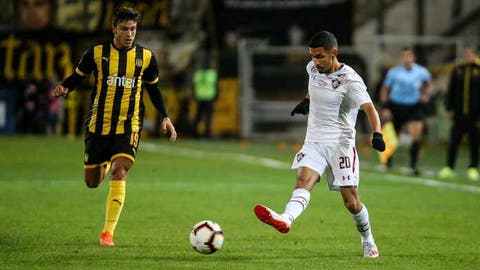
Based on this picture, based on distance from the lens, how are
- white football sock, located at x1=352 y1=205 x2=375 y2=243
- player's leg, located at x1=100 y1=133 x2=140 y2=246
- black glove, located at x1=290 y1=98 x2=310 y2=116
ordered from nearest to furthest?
white football sock, located at x1=352 y1=205 x2=375 y2=243 → black glove, located at x1=290 y1=98 x2=310 y2=116 → player's leg, located at x1=100 y1=133 x2=140 y2=246

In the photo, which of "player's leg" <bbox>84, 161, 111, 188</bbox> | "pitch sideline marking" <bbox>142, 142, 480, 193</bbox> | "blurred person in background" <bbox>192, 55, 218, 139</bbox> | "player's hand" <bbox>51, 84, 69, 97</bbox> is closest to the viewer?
"player's hand" <bbox>51, 84, 69, 97</bbox>

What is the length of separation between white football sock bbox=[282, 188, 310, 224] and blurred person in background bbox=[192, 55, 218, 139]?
22278mm

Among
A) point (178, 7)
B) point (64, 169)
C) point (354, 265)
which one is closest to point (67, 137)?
point (178, 7)

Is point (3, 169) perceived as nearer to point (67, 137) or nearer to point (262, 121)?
point (67, 137)

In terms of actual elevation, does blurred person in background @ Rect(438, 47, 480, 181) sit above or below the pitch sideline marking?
above

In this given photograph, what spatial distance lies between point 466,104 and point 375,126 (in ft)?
37.9

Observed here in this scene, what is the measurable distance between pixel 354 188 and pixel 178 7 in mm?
23592

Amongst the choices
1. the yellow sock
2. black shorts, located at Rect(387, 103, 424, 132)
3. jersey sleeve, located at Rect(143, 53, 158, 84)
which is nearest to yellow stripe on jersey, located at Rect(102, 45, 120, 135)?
jersey sleeve, located at Rect(143, 53, 158, 84)

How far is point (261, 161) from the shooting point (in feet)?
81.6

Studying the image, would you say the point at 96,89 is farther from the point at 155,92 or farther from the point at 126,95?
the point at 155,92

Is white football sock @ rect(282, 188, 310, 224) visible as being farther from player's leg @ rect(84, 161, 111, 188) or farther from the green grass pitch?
player's leg @ rect(84, 161, 111, 188)

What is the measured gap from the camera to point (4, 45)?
32594mm

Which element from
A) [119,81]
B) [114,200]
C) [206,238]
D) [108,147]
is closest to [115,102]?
[119,81]

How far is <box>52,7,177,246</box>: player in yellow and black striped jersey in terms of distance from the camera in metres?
11.4
